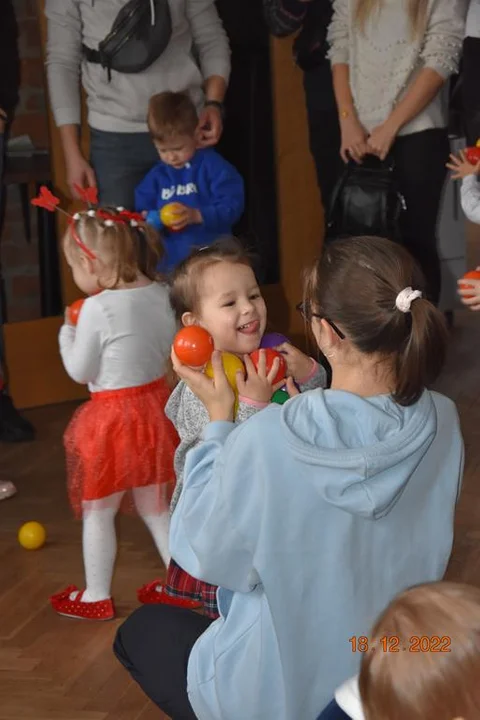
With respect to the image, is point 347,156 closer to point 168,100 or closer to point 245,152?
point 168,100

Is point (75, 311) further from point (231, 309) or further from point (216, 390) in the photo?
point (216, 390)

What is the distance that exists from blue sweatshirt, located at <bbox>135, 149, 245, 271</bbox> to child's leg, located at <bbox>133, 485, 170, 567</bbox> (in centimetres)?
91

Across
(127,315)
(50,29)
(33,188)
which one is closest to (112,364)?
(127,315)

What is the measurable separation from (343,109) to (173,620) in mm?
2234

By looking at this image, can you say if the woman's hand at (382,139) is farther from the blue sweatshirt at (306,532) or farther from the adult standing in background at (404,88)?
the blue sweatshirt at (306,532)

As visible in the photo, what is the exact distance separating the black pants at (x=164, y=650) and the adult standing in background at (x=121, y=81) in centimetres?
196

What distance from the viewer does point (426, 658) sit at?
1.09m

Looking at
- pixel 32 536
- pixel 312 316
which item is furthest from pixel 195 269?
pixel 32 536

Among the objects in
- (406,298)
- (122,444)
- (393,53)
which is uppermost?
(393,53)

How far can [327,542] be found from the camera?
1.62 m

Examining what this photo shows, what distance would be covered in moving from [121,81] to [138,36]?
6.5 inches

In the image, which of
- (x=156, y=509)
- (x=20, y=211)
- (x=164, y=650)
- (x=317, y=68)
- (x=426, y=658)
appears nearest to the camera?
(x=426, y=658)

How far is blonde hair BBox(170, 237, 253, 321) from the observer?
2.30m

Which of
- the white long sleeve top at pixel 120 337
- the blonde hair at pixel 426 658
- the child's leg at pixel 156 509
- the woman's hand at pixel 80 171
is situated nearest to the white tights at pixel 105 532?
the child's leg at pixel 156 509
